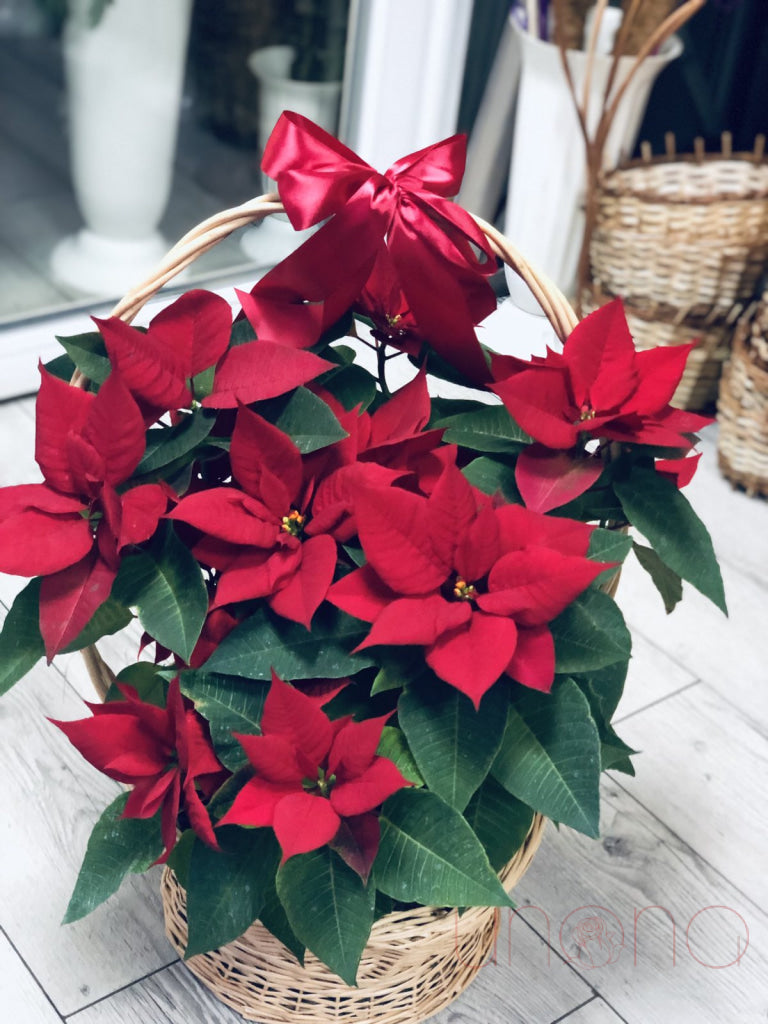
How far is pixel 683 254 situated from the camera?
158 cm

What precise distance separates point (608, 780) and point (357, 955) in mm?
543

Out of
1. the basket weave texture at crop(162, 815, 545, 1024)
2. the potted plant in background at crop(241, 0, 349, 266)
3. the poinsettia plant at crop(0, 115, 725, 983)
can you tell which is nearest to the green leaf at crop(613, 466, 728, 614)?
the poinsettia plant at crop(0, 115, 725, 983)

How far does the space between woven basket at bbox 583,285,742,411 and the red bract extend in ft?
3.59

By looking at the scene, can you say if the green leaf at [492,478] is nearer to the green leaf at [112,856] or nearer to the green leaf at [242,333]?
the green leaf at [242,333]

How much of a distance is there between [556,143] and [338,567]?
1.27 m

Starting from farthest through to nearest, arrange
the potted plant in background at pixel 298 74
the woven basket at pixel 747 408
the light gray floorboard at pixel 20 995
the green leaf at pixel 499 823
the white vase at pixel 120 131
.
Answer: the potted plant in background at pixel 298 74
the white vase at pixel 120 131
the woven basket at pixel 747 408
the light gray floorboard at pixel 20 995
the green leaf at pixel 499 823

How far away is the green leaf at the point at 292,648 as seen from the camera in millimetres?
635

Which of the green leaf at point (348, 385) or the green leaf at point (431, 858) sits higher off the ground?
the green leaf at point (348, 385)

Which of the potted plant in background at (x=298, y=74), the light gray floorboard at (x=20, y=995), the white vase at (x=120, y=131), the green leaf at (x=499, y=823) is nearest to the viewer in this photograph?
the green leaf at (x=499, y=823)

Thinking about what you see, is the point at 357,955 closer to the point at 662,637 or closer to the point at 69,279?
the point at 662,637

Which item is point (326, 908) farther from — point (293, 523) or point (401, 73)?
point (401, 73)

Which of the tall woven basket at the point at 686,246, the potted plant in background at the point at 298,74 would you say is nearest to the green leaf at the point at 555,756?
the tall woven basket at the point at 686,246

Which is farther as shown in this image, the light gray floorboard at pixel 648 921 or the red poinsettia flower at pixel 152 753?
the light gray floorboard at pixel 648 921

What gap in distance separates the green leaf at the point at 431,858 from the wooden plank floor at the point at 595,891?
0.30m
